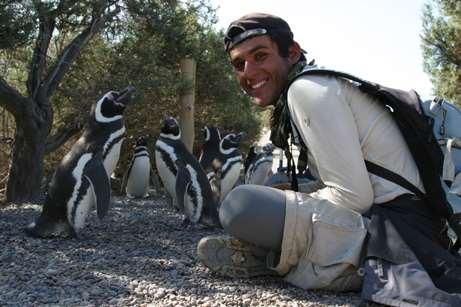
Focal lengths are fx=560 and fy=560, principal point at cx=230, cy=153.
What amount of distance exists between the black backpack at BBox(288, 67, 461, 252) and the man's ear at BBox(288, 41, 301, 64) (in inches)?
9.0

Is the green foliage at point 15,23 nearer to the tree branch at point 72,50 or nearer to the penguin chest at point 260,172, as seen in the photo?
the tree branch at point 72,50

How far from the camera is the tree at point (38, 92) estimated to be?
5465mm

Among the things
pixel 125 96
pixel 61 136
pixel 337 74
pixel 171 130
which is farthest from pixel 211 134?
pixel 337 74

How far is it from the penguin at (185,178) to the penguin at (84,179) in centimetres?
68

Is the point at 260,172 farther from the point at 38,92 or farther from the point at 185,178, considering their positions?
the point at 38,92

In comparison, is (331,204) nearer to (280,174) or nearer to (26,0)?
(280,174)

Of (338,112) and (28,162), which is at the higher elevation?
(338,112)

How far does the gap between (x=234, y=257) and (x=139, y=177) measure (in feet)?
15.8

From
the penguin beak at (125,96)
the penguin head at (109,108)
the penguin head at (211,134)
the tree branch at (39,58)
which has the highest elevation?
the tree branch at (39,58)

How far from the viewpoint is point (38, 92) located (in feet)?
18.9

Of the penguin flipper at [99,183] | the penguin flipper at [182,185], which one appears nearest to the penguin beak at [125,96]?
the penguin flipper at [99,183]

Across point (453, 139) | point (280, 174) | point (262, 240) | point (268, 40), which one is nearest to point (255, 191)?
point (262, 240)

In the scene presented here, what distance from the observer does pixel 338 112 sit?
1.80 m

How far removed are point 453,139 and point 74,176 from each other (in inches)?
95.2
